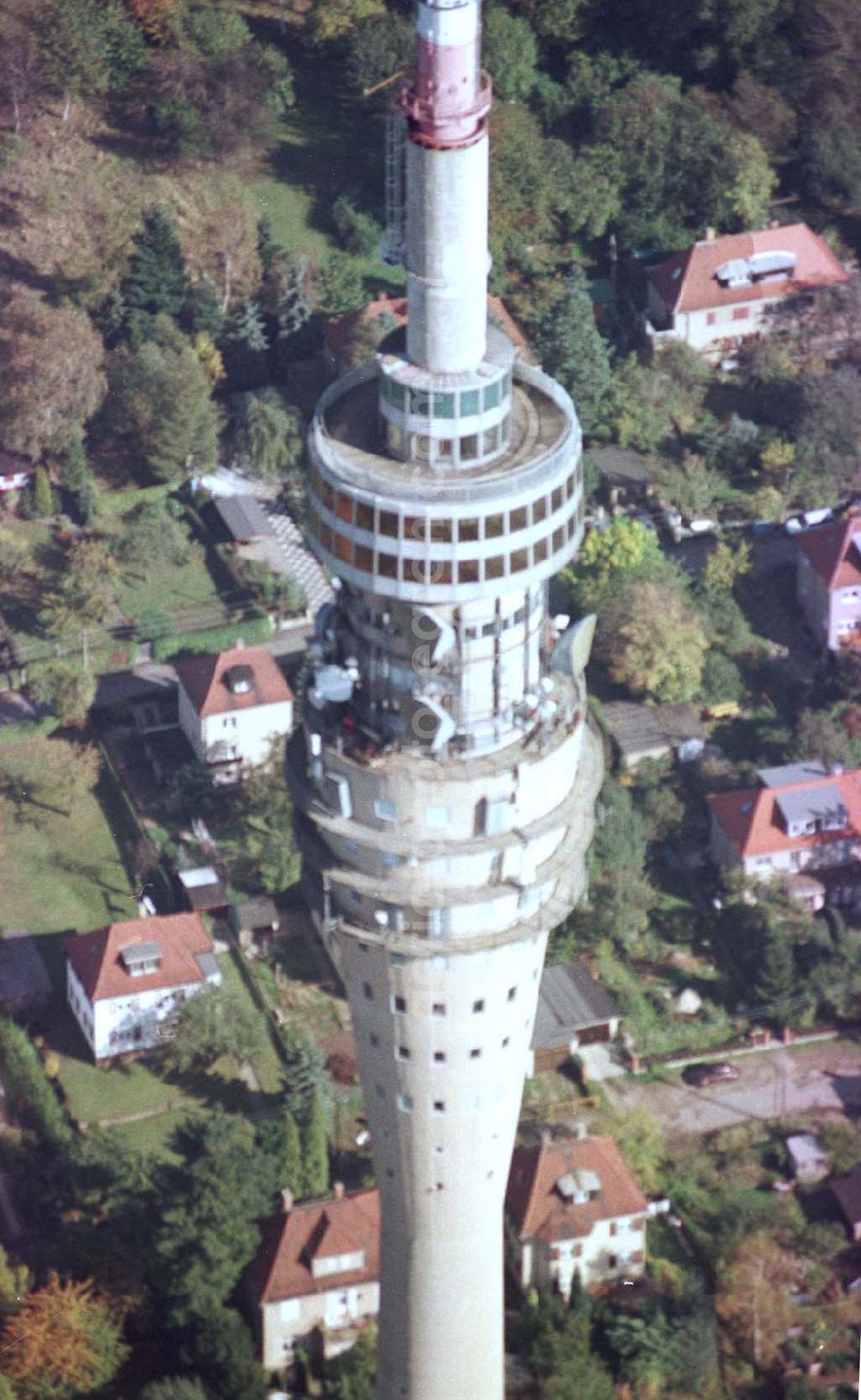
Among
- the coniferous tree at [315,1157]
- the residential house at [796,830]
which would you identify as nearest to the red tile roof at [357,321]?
the residential house at [796,830]

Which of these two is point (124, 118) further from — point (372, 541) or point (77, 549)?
point (372, 541)

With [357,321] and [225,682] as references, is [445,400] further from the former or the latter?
[357,321]

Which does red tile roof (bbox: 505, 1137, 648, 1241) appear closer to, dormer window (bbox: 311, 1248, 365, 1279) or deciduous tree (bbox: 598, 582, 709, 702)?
dormer window (bbox: 311, 1248, 365, 1279)

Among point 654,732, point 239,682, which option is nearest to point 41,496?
point 239,682

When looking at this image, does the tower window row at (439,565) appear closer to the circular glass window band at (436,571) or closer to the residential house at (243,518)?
the circular glass window band at (436,571)

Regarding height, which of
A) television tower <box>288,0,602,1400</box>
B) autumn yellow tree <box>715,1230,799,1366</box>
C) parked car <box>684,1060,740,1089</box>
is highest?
television tower <box>288,0,602,1400</box>

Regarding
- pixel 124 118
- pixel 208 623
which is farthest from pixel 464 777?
pixel 124 118

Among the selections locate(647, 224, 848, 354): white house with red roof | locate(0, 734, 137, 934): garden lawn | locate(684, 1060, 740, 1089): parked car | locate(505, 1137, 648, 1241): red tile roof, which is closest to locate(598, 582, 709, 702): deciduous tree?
locate(684, 1060, 740, 1089): parked car
